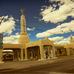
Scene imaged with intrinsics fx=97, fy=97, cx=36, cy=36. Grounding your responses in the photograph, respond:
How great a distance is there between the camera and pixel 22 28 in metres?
49.2

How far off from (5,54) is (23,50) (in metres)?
20.8

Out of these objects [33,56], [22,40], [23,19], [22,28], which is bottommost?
[33,56]

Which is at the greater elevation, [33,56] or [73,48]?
[73,48]

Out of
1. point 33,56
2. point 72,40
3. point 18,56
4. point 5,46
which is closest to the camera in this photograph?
point 5,46

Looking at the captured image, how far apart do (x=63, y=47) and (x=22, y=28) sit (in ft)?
85.7

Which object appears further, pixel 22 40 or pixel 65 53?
pixel 65 53

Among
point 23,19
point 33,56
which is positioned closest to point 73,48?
point 33,56

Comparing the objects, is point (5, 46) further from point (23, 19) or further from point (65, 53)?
point (65, 53)

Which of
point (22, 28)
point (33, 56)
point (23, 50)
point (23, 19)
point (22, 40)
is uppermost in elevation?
point (23, 19)

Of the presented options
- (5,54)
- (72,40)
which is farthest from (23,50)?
(72,40)

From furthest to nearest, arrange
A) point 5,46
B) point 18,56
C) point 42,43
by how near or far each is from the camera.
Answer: point 18,56 → point 5,46 → point 42,43

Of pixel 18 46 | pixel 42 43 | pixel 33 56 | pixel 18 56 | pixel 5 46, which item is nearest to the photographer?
pixel 42 43

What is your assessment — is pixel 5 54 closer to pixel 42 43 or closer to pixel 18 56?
pixel 18 56

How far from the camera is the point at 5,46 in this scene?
37156mm
